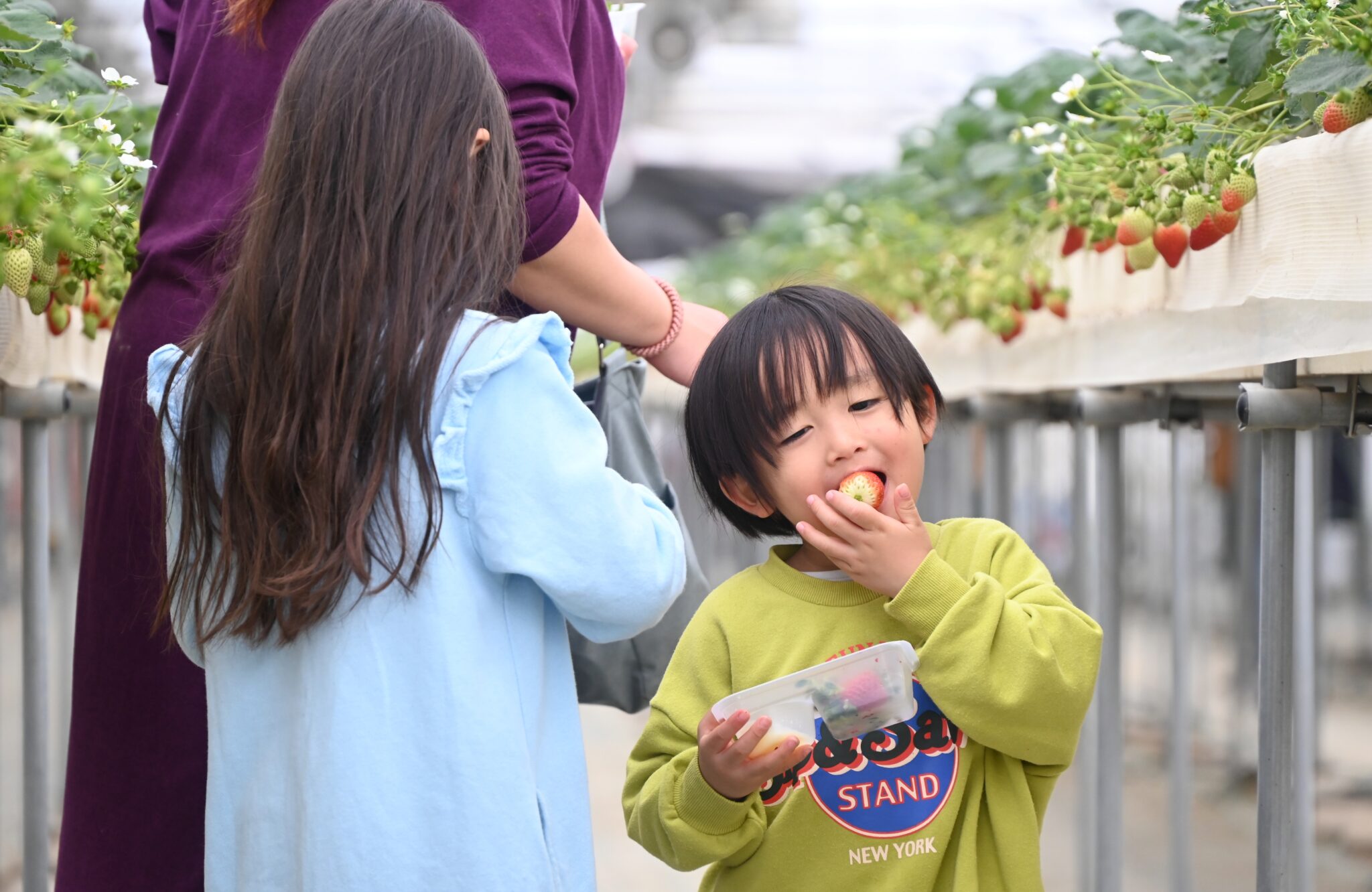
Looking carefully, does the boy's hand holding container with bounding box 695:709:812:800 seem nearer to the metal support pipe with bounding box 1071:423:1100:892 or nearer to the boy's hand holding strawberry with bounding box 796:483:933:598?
the boy's hand holding strawberry with bounding box 796:483:933:598

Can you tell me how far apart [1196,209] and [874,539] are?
0.79m

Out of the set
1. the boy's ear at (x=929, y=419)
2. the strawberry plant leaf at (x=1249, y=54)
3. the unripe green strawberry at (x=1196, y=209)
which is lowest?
the boy's ear at (x=929, y=419)

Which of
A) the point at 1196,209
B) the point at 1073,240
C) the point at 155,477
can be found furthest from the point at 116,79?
the point at 1073,240

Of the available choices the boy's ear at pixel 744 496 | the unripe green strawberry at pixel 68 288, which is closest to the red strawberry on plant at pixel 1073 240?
the boy's ear at pixel 744 496

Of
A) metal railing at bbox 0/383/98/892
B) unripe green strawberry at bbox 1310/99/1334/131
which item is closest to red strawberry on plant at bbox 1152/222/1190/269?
unripe green strawberry at bbox 1310/99/1334/131

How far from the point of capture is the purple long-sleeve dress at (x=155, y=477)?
161cm

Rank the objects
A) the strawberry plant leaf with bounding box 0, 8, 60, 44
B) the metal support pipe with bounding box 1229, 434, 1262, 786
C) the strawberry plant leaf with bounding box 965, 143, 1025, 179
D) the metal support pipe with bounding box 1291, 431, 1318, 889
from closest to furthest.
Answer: the strawberry plant leaf with bounding box 0, 8, 60, 44 → the metal support pipe with bounding box 1291, 431, 1318, 889 → the strawberry plant leaf with bounding box 965, 143, 1025, 179 → the metal support pipe with bounding box 1229, 434, 1262, 786

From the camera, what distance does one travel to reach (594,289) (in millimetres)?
1652

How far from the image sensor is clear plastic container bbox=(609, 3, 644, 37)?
2.03 meters

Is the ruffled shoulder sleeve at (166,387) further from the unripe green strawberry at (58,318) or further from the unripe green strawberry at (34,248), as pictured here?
the unripe green strawberry at (58,318)

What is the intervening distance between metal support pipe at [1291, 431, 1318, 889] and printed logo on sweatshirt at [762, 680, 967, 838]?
3.90ft

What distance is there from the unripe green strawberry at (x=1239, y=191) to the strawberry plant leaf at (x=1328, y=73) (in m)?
0.16

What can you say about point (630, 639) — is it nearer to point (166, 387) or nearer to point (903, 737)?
point (903, 737)

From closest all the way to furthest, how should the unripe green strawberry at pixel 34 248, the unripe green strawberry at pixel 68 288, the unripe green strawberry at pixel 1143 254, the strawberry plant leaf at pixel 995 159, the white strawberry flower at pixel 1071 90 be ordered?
the unripe green strawberry at pixel 34 248
the unripe green strawberry at pixel 68 288
the unripe green strawberry at pixel 1143 254
the white strawberry flower at pixel 1071 90
the strawberry plant leaf at pixel 995 159
